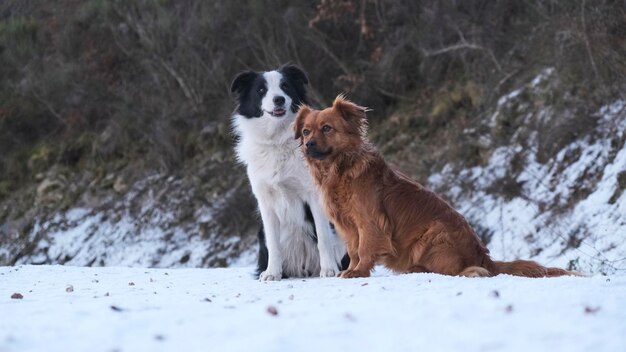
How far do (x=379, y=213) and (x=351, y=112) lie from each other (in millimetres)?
874

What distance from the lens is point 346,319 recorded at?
10.4 feet

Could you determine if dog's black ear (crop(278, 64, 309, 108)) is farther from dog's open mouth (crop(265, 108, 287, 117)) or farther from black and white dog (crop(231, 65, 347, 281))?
dog's open mouth (crop(265, 108, 287, 117))

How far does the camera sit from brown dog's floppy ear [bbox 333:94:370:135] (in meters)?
5.75

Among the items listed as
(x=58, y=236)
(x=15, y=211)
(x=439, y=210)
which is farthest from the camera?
(x=15, y=211)

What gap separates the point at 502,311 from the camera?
3.20 m

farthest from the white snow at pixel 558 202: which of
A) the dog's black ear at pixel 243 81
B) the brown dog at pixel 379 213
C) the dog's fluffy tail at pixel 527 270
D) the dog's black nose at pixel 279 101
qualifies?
the dog's black ear at pixel 243 81

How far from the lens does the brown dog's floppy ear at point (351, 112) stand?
18.9ft

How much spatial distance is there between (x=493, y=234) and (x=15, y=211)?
572 inches

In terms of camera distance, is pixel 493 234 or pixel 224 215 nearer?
pixel 493 234

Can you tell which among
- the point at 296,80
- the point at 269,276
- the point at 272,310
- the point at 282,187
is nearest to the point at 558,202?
the point at 296,80

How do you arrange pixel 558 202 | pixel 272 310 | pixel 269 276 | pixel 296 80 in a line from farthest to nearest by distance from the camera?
pixel 558 202 → pixel 296 80 → pixel 269 276 → pixel 272 310

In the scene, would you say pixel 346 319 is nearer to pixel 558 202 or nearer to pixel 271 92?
pixel 271 92

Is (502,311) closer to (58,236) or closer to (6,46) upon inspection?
(58,236)

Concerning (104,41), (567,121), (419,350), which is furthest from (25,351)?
(104,41)
